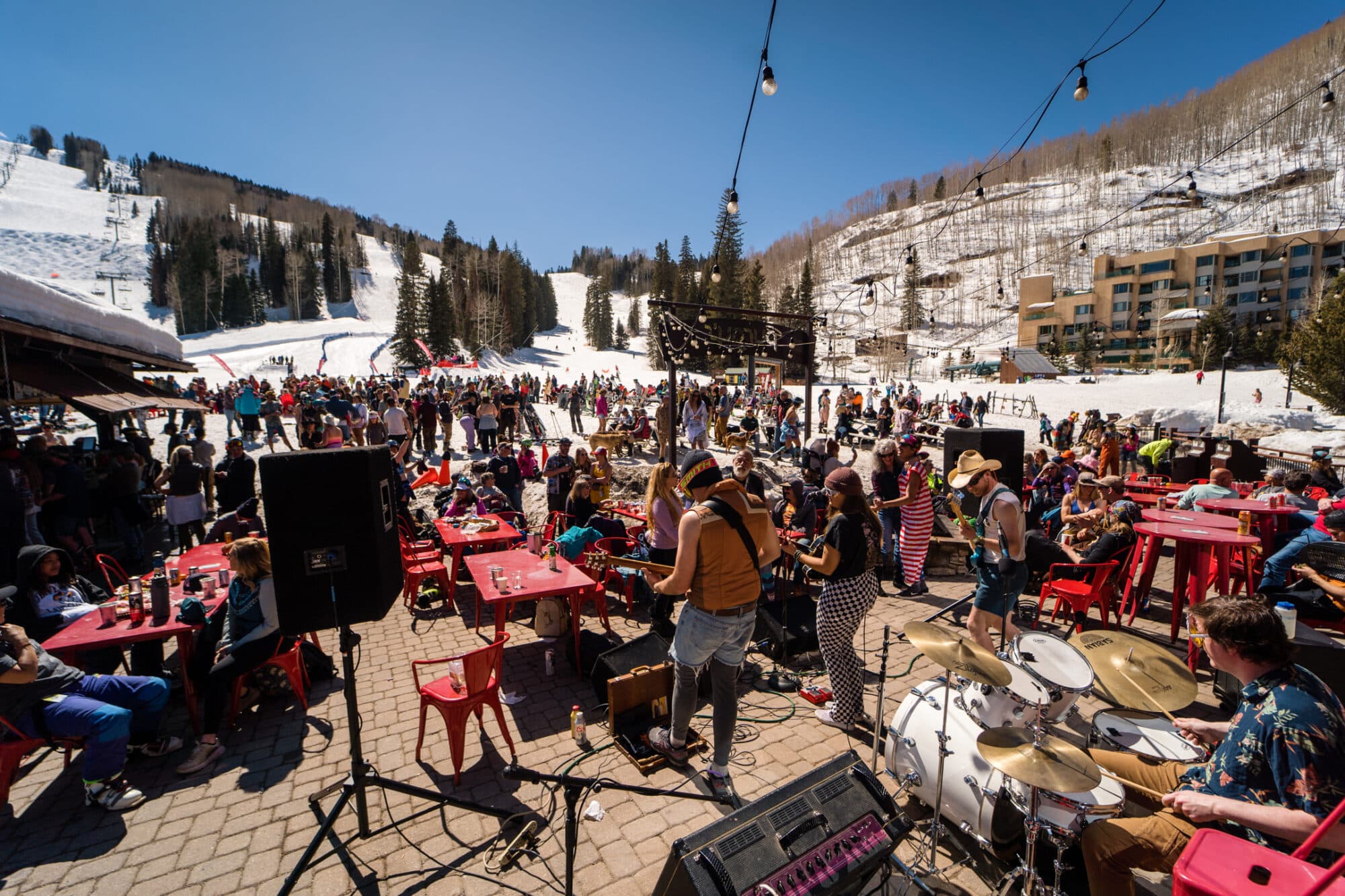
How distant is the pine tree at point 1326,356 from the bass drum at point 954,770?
33793mm

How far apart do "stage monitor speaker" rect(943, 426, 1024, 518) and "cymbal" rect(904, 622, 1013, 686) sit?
4411 mm

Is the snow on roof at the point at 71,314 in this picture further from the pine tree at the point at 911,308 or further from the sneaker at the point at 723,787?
the pine tree at the point at 911,308

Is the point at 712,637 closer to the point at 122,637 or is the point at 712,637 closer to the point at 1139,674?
the point at 1139,674

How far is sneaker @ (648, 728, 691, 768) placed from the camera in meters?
3.57

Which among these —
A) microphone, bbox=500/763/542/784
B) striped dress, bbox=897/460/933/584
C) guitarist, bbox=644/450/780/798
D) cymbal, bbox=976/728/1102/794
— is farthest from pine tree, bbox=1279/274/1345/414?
microphone, bbox=500/763/542/784

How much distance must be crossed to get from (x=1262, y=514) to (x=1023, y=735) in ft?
20.8

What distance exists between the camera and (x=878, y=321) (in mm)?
78562

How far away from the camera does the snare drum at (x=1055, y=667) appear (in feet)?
9.56

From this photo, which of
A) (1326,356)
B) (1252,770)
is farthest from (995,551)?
(1326,356)

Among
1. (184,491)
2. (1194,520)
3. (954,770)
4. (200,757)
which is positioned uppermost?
(184,491)

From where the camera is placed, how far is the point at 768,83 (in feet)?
17.8

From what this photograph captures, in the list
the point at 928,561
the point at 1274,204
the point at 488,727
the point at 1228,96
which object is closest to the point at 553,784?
the point at 488,727

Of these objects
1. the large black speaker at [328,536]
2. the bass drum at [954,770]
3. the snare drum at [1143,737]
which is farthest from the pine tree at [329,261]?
the snare drum at [1143,737]

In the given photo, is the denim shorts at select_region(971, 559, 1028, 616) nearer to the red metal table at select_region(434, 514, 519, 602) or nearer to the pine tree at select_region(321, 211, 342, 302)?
the red metal table at select_region(434, 514, 519, 602)
